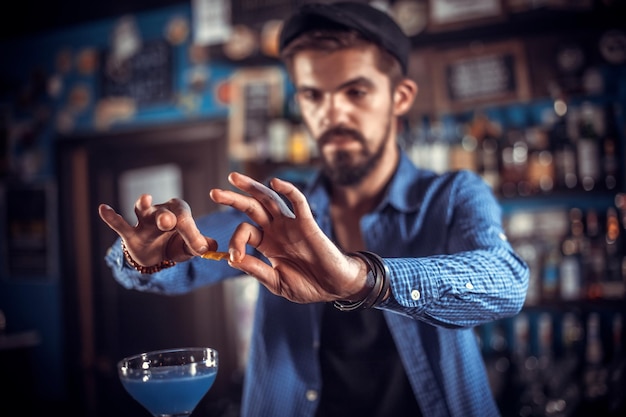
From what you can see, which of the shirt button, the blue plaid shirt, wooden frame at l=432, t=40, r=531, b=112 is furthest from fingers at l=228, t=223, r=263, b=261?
wooden frame at l=432, t=40, r=531, b=112

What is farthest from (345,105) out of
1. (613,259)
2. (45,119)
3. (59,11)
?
(45,119)

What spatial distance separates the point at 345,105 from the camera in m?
1.52

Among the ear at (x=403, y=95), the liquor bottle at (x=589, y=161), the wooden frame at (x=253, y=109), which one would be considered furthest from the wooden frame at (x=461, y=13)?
the ear at (x=403, y=95)

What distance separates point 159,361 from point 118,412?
401 centimetres

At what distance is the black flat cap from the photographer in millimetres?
1409

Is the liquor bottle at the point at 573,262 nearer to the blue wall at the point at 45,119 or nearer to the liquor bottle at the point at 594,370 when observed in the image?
the liquor bottle at the point at 594,370

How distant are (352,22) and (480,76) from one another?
2.25 metres

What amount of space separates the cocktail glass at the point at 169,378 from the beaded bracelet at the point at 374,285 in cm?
26

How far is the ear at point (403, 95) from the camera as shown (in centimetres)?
167

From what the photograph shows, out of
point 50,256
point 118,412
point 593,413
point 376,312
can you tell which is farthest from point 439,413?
point 50,256

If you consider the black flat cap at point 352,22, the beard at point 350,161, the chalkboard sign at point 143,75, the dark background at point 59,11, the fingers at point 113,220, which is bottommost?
the fingers at point 113,220

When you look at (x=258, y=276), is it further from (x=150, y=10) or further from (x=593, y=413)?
(x=150, y=10)

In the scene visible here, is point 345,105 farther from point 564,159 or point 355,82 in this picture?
point 564,159

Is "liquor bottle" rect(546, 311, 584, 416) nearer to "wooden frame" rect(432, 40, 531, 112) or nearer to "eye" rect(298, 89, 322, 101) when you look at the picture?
"wooden frame" rect(432, 40, 531, 112)
